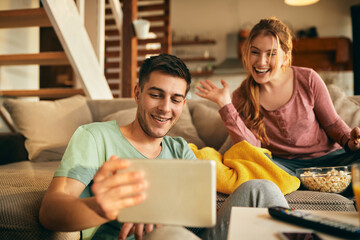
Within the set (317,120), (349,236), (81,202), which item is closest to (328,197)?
(317,120)

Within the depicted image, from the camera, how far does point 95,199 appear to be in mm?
631

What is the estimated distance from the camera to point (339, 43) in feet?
18.1

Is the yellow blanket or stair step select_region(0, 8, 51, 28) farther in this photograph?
stair step select_region(0, 8, 51, 28)

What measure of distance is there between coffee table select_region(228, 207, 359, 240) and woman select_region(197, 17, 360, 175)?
0.83m

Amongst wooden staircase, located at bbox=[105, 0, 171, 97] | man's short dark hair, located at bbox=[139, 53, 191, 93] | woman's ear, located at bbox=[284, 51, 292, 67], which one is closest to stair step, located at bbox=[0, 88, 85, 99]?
wooden staircase, located at bbox=[105, 0, 171, 97]

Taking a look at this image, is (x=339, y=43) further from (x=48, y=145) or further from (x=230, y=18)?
(x=48, y=145)

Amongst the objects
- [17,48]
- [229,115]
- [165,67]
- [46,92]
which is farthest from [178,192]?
[17,48]

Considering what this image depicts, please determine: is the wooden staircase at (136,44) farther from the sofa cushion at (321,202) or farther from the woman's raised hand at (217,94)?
the sofa cushion at (321,202)

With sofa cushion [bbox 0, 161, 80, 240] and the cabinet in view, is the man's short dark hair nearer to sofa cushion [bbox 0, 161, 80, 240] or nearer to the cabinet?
sofa cushion [bbox 0, 161, 80, 240]

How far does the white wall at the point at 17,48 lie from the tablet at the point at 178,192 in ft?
9.26

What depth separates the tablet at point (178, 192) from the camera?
56 centimetres

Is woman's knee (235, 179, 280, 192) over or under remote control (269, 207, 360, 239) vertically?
under

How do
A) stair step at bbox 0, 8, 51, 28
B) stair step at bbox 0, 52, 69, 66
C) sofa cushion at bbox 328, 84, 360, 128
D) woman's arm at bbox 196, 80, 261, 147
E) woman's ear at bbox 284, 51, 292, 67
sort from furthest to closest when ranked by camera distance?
stair step at bbox 0, 52, 69, 66 < stair step at bbox 0, 8, 51, 28 < sofa cushion at bbox 328, 84, 360, 128 < woman's ear at bbox 284, 51, 292, 67 < woman's arm at bbox 196, 80, 261, 147

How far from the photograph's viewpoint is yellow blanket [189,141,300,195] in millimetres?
1335
